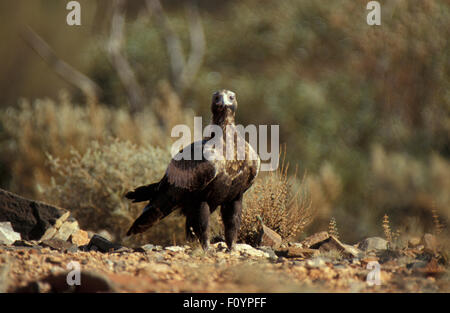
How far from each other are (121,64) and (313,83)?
16.3 feet

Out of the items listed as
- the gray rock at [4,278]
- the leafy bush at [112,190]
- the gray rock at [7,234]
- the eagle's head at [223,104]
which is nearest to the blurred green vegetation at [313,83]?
the leafy bush at [112,190]

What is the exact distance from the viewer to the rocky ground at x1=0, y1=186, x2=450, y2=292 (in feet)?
10.6

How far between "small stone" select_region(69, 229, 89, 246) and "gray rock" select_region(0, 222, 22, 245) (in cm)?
53

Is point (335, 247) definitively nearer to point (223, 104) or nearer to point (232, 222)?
point (232, 222)

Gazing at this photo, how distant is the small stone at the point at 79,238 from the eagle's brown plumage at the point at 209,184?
914 mm

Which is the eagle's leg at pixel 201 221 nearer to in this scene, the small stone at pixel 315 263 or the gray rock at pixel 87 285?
the small stone at pixel 315 263

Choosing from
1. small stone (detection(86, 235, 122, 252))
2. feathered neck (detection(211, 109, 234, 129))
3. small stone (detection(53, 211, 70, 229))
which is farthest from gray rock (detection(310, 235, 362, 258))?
small stone (detection(53, 211, 70, 229))

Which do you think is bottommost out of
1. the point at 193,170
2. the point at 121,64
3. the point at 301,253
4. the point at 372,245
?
the point at 301,253

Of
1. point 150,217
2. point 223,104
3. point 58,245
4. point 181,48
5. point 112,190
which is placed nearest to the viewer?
point 223,104

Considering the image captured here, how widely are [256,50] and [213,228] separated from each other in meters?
10.8

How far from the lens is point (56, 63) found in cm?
1490

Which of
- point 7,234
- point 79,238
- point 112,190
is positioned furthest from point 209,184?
point 112,190
